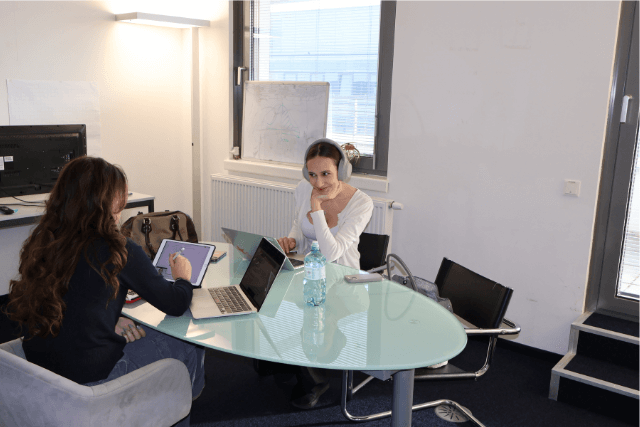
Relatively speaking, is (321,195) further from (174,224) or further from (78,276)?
(78,276)

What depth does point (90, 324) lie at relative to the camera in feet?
5.50

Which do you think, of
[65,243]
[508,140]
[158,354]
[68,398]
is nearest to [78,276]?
[65,243]

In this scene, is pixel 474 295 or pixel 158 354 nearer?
pixel 158 354

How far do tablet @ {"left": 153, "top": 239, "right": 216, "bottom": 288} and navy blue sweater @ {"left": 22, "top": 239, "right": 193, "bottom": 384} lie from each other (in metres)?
0.39

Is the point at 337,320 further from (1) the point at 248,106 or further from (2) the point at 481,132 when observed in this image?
(1) the point at 248,106

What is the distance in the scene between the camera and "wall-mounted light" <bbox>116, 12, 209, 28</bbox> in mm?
4105

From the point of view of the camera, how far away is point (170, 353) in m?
2.20

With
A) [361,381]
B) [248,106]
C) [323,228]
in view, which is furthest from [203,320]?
[248,106]

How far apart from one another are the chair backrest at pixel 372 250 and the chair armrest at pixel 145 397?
4.65 ft

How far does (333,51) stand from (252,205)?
4.42 ft

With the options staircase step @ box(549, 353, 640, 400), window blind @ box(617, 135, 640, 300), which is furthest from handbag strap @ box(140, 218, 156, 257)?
window blind @ box(617, 135, 640, 300)

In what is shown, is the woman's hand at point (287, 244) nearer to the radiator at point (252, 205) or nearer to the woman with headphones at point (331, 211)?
the woman with headphones at point (331, 211)

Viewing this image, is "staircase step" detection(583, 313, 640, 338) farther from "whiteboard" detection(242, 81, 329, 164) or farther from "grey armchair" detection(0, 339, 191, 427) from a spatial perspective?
"grey armchair" detection(0, 339, 191, 427)

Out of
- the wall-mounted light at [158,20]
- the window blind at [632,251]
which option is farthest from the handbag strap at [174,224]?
the window blind at [632,251]
